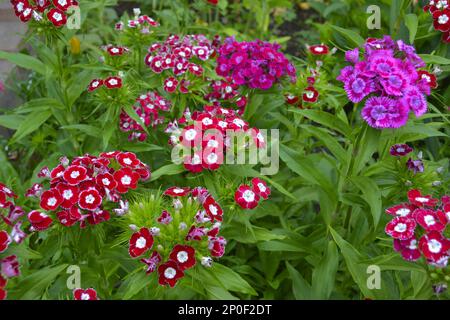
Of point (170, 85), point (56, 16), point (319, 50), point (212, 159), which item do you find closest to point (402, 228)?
point (212, 159)

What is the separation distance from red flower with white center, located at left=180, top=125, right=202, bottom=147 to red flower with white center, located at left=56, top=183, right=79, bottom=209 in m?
0.52

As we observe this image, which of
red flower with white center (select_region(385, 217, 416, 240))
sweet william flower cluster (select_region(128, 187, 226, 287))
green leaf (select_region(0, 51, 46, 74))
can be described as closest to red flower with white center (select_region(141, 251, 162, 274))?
sweet william flower cluster (select_region(128, 187, 226, 287))

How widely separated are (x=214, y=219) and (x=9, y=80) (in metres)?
3.02

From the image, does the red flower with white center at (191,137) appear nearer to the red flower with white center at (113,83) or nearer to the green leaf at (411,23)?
the red flower with white center at (113,83)

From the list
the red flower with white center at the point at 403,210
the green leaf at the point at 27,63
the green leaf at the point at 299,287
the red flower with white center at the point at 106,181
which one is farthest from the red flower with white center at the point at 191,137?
the green leaf at the point at 27,63

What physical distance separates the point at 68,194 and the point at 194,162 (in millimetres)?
550

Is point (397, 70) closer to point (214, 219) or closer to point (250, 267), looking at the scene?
point (214, 219)

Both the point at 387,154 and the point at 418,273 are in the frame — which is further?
the point at 387,154

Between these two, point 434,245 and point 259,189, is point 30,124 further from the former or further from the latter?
point 434,245

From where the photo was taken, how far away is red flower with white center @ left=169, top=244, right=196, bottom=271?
1856mm

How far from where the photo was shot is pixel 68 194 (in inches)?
77.0

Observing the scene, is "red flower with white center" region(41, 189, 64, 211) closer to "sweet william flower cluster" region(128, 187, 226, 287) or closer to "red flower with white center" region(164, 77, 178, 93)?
"sweet william flower cluster" region(128, 187, 226, 287)
